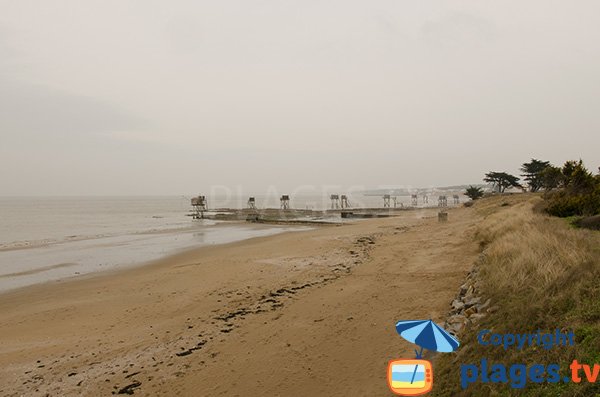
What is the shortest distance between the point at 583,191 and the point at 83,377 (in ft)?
74.0

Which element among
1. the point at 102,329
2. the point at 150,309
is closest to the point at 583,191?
the point at 150,309

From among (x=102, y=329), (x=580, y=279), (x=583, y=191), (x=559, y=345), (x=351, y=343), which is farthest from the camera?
(x=583, y=191)

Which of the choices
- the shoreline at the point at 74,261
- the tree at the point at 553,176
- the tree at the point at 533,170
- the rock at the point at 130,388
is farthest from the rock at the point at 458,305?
the tree at the point at 533,170

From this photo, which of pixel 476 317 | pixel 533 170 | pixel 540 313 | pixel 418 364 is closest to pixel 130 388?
pixel 418 364

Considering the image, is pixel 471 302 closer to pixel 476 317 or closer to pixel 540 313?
pixel 476 317

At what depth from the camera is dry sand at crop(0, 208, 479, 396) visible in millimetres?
5938

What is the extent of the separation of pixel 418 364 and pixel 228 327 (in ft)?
16.9

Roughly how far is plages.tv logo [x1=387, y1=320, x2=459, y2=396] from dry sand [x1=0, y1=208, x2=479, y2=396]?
1.02 meters

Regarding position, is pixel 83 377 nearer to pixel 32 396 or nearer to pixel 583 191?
pixel 32 396

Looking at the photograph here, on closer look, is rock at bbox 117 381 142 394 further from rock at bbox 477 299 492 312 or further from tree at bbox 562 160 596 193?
tree at bbox 562 160 596 193

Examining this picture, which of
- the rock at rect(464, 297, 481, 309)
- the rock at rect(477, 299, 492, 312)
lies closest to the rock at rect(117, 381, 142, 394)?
the rock at rect(477, 299, 492, 312)

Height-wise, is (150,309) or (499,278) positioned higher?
(499,278)

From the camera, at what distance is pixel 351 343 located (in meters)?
6.84

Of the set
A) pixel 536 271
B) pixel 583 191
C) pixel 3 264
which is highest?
pixel 583 191
